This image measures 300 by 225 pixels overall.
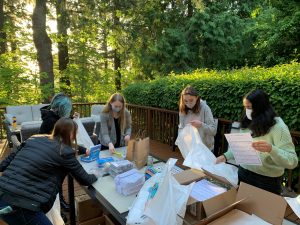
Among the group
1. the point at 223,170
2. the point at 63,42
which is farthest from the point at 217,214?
the point at 63,42

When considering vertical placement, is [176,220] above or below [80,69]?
below

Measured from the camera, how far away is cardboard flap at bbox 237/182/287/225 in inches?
49.6

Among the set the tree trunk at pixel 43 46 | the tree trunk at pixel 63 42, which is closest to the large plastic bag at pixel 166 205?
the tree trunk at pixel 43 46

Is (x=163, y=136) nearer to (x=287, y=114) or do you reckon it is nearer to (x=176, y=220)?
(x=287, y=114)

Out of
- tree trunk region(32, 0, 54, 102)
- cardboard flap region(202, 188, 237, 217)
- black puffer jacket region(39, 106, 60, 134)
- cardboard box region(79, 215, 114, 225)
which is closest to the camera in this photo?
cardboard flap region(202, 188, 237, 217)

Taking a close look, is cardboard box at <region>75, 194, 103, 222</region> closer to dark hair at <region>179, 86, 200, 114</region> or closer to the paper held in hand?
the paper held in hand

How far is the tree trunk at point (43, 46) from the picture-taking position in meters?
8.83

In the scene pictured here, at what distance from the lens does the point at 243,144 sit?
5.77ft

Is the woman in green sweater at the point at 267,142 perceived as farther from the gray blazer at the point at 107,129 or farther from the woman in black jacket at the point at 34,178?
the gray blazer at the point at 107,129

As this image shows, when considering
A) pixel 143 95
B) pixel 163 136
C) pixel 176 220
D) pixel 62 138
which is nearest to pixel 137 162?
pixel 62 138

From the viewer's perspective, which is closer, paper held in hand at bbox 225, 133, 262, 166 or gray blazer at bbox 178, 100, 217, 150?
paper held in hand at bbox 225, 133, 262, 166

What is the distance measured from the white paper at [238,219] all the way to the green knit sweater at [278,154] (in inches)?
23.4

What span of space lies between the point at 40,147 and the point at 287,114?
9.47ft

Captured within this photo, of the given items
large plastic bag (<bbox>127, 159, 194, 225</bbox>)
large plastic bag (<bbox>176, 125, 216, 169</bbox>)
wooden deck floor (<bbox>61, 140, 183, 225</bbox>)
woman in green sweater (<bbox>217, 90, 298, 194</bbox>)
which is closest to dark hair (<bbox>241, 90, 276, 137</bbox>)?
woman in green sweater (<bbox>217, 90, 298, 194</bbox>)
